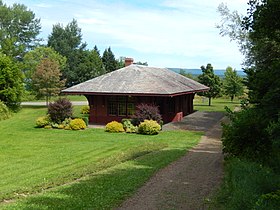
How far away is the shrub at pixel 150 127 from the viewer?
2427cm

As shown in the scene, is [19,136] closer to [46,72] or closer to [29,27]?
[46,72]

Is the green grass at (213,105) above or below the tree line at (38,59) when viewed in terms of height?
below

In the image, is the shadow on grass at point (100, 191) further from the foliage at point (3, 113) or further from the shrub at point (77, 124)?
the foliage at point (3, 113)

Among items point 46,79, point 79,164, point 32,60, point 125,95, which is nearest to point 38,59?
point 32,60

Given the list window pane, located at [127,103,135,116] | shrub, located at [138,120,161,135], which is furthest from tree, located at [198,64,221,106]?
shrub, located at [138,120,161,135]

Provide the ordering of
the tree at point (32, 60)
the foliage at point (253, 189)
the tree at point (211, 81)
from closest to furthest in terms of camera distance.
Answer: the foliage at point (253, 189)
the tree at point (32, 60)
the tree at point (211, 81)

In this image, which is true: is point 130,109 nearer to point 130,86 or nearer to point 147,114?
point 130,86

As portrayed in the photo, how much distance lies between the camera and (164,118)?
29844mm

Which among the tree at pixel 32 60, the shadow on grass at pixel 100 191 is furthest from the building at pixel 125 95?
the tree at pixel 32 60

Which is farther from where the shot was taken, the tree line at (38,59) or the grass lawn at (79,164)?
the tree line at (38,59)

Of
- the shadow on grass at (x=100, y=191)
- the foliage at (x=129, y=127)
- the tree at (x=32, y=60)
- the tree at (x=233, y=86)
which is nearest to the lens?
the shadow on grass at (x=100, y=191)

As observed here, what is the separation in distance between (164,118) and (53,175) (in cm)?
1794

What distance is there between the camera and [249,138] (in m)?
10.8

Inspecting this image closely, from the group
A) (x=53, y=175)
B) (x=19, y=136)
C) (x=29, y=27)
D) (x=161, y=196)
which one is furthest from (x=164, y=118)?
(x=29, y=27)
